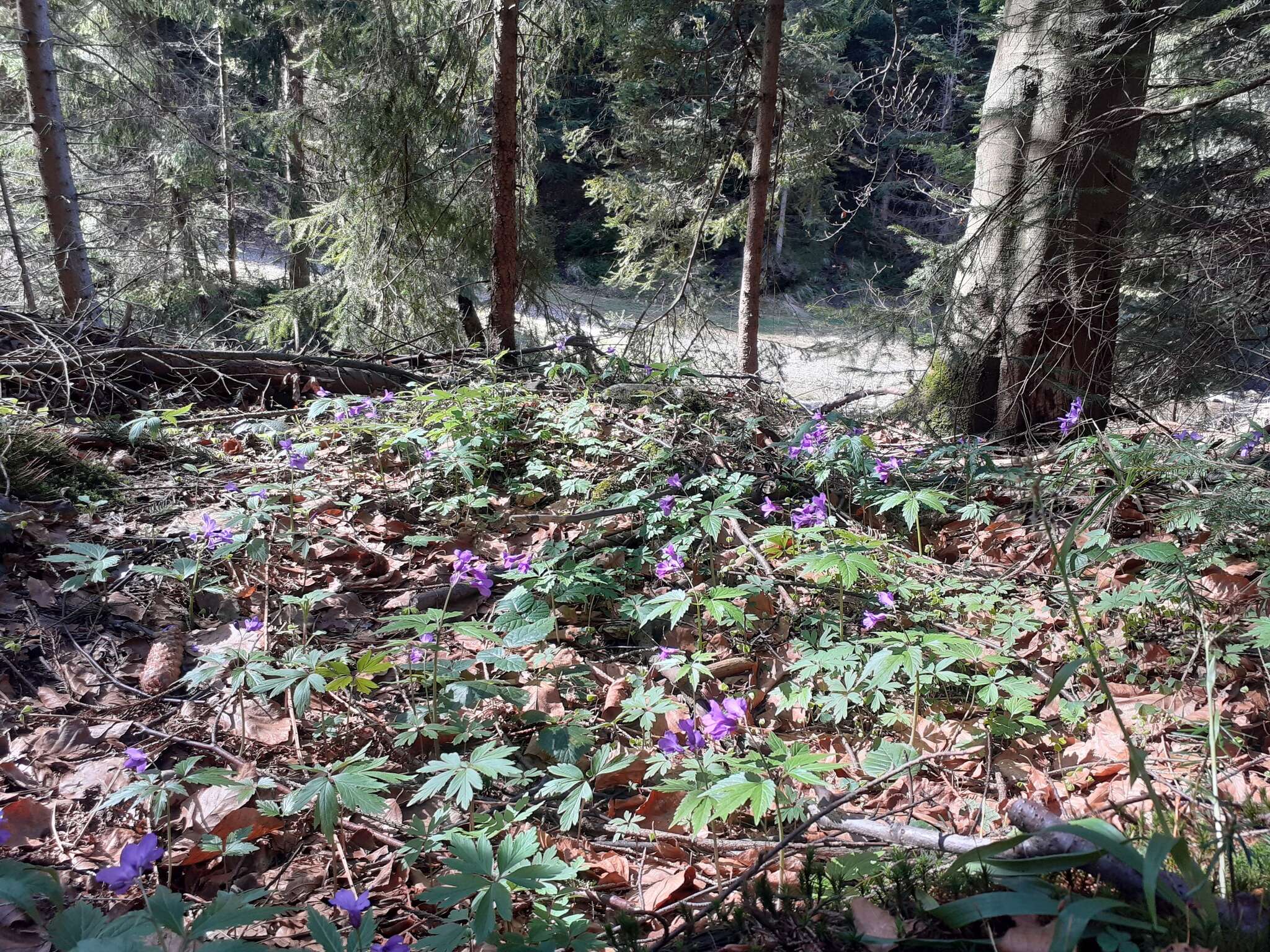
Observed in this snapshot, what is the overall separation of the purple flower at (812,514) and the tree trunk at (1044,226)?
198 cm

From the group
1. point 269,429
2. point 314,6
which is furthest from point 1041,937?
point 314,6

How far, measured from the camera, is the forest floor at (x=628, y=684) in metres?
1.40

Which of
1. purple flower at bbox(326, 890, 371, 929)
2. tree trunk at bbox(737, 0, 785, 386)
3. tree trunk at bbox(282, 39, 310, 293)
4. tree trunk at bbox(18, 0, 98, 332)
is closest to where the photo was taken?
purple flower at bbox(326, 890, 371, 929)

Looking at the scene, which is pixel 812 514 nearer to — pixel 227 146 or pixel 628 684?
pixel 628 684

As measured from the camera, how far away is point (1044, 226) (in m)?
4.49

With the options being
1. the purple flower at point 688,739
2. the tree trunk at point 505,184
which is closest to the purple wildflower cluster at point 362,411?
the tree trunk at point 505,184

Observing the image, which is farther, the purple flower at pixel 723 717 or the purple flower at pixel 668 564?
the purple flower at pixel 668 564

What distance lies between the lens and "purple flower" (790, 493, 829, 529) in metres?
3.01

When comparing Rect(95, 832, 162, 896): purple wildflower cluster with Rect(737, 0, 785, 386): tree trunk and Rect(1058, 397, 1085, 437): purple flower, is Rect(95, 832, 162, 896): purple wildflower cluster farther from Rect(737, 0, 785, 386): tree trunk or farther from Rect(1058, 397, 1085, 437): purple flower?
Rect(737, 0, 785, 386): tree trunk

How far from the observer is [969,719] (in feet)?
8.07

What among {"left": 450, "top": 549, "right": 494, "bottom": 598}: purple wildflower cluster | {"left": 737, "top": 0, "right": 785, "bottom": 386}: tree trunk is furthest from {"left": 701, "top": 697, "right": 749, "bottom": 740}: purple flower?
{"left": 737, "top": 0, "right": 785, "bottom": 386}: tree trunk

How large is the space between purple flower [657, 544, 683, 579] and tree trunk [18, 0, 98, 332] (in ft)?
21.8

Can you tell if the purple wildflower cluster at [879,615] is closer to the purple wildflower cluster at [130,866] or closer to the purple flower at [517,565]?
the purple flower at [517,565]

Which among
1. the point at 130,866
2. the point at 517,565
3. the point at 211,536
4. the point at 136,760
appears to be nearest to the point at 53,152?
the point at 211,536
